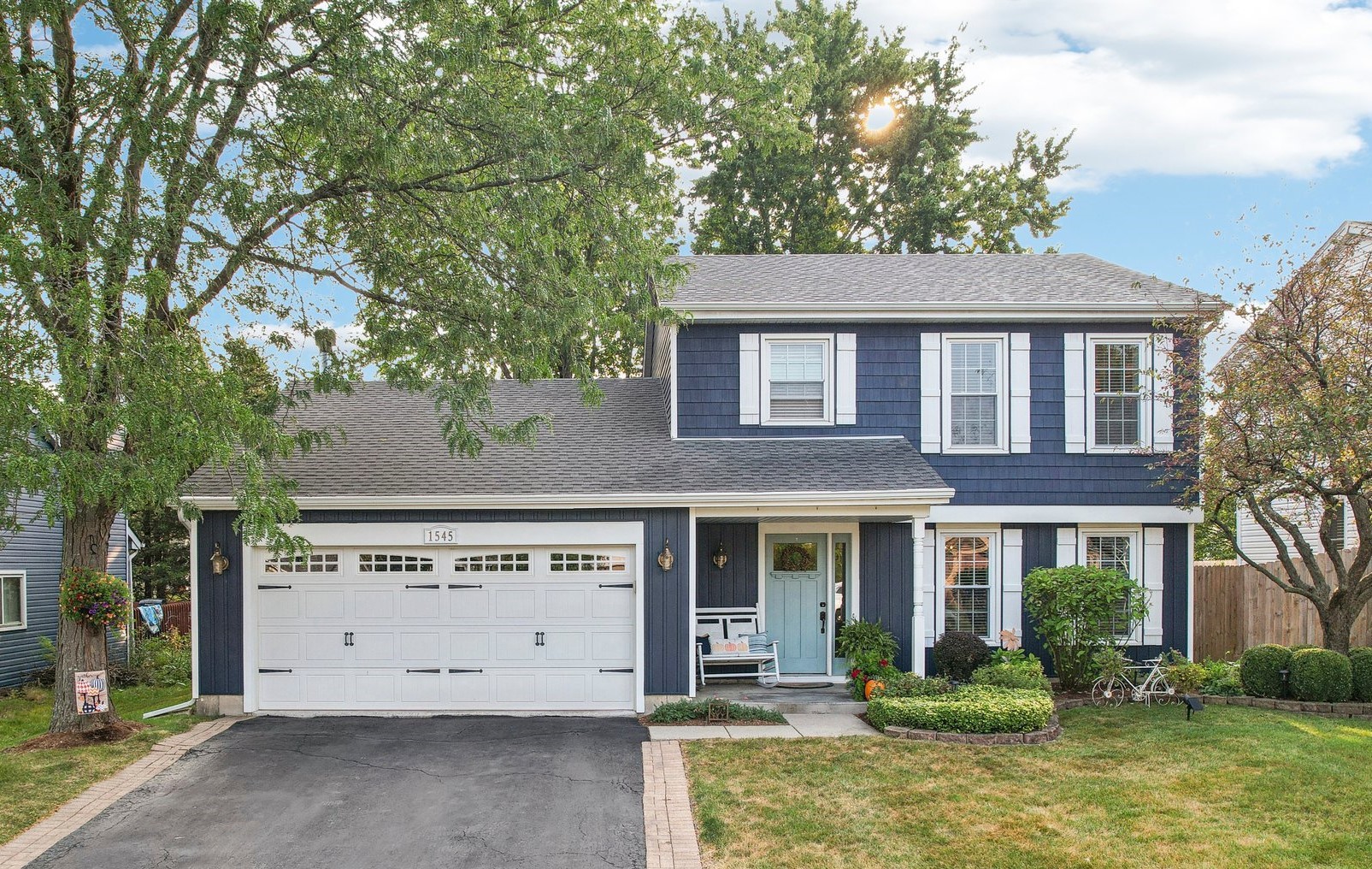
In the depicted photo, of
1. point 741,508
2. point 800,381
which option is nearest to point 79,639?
point 741,508

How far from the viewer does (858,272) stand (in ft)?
50.3

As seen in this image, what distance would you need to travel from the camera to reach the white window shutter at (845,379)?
1359cm

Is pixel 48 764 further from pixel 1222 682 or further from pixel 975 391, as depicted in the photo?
pixel 1222 682

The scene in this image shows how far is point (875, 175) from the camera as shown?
27922 mm

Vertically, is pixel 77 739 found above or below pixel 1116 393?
below

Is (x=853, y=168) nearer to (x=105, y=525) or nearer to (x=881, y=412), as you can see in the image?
(x=881, y=412)

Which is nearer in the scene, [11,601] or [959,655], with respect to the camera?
[959,655]

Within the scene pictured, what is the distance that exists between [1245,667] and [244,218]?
12.4 meters

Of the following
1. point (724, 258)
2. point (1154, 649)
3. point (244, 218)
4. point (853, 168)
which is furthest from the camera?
point (853, 168)

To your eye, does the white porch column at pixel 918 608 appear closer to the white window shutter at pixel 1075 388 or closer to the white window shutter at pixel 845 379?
the white window shutter at pixel 845 379

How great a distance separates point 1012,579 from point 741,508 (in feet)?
13.9

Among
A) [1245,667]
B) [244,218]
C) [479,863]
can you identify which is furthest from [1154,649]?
[244,218]

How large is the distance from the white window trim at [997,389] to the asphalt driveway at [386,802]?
5.89m

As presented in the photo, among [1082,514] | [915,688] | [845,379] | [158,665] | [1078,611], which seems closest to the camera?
[915,688]
